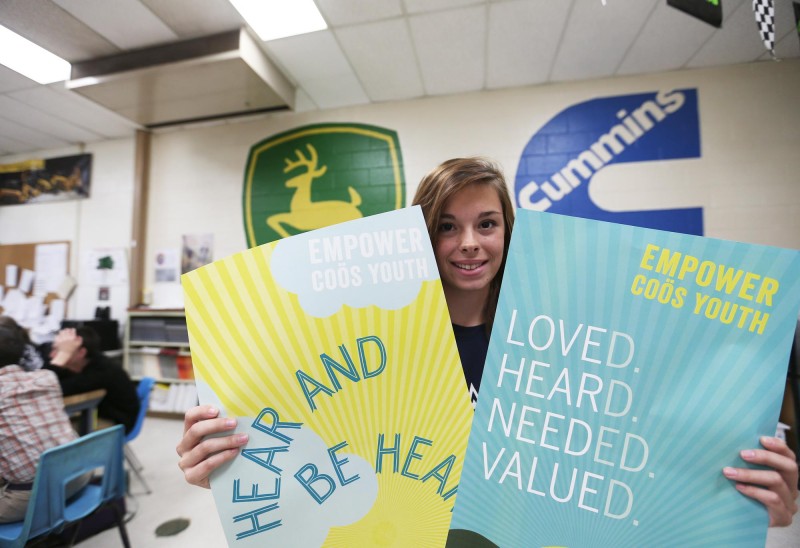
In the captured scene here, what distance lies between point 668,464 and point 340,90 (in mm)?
3810

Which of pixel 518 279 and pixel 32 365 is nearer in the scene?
pixel 518 279

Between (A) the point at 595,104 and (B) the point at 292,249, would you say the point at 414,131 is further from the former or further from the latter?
(B) the point at 292,249

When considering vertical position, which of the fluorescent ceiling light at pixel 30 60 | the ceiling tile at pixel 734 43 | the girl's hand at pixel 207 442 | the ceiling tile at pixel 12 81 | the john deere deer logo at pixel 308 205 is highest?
the ceiling tile at pixel 734 43

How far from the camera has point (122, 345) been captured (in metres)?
4.22

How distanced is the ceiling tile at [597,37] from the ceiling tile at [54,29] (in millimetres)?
3614

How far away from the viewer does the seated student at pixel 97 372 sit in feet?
7.64

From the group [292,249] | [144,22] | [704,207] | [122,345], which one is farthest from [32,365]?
[704,207]

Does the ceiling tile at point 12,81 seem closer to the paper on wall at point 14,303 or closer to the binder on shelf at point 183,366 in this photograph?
the paper on wall at point 14,303

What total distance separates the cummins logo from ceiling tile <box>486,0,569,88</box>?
1.73 ft

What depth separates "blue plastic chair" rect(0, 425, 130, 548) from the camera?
4.65ft

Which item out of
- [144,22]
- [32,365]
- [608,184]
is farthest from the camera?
[608,184]

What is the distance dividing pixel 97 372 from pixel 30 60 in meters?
2.79

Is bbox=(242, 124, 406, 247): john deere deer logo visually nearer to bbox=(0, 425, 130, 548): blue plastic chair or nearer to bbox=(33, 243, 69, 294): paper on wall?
bbox=(0, 425, 130, 548): blue plastic chair

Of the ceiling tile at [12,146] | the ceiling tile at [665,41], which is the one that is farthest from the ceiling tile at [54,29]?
the ceiling tile at [665,41]
